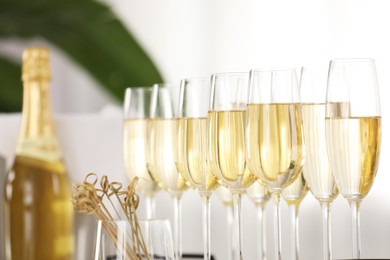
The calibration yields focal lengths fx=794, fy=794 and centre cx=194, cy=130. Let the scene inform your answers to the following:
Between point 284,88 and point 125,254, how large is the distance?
0.25 metres

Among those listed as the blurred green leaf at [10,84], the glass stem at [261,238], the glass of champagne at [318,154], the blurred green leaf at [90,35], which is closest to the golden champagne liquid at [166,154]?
the glass stem at [261,238]

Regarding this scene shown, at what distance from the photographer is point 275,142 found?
0.88m

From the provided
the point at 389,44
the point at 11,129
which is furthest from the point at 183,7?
the point at 11,129

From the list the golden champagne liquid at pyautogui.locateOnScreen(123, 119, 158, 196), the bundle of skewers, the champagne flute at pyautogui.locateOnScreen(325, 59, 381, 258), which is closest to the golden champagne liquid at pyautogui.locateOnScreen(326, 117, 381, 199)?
the champagne flute at pyautogui.locateOnScreen(325, 59, 381, 258)

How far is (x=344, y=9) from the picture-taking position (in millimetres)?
2529

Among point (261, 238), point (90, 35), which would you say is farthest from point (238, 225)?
point (90, 35)

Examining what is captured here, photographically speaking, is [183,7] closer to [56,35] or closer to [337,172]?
[56,35]

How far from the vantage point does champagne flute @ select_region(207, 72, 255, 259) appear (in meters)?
0.93

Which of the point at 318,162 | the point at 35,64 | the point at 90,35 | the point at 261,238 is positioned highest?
the point at 90,35

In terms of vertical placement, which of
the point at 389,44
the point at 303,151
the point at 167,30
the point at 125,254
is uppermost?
the point at 167,30

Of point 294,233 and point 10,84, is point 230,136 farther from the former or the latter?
point 10,84

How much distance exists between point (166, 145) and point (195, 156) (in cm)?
13

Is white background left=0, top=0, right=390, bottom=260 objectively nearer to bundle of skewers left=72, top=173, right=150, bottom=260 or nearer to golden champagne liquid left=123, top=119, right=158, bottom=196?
golden champagne liquid left=123, top=119, right=158, bottom=196

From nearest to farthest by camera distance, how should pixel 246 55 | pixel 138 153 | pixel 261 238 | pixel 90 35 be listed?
1. pixel 261 238
2. pixel 138 153
3. pixel 90 35
4. pixel 246 55
